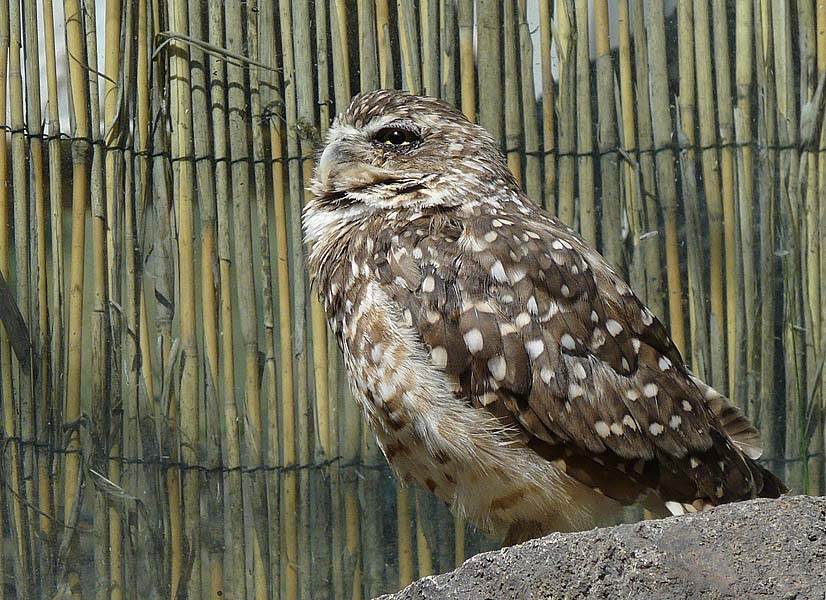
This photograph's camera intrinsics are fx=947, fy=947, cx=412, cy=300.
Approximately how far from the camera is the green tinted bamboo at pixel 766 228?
378 cm

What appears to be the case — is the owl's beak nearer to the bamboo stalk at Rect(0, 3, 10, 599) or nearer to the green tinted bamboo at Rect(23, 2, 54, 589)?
the green tinted bamboo at Rect(23, 2, 54, 589)

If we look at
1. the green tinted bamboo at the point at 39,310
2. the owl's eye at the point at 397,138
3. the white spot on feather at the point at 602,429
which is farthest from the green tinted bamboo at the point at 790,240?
the green tinted bamboo at the point at 39,310

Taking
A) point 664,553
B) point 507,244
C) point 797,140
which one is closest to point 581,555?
point 664,553

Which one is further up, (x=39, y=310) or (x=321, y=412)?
(x=39, y=310)

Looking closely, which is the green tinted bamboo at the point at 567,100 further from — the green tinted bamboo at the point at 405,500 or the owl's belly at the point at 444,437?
the owl's belly at the point at 444,437

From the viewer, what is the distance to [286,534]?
12.1 feet

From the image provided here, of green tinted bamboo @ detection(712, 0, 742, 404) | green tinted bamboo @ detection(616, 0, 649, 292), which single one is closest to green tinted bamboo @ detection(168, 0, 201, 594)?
green tinted bamboo @ detection(616, 0, 649, 292)

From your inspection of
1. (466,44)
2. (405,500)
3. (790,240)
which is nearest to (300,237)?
(466,44)

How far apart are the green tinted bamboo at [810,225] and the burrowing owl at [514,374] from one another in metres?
0.83

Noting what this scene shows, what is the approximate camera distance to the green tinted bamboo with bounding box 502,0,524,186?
12.2ft

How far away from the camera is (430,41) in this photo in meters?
3.68

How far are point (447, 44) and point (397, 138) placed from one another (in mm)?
659

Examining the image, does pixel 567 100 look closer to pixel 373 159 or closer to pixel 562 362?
pixel 373 159

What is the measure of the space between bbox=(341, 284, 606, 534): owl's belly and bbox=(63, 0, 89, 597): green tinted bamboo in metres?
1.19
